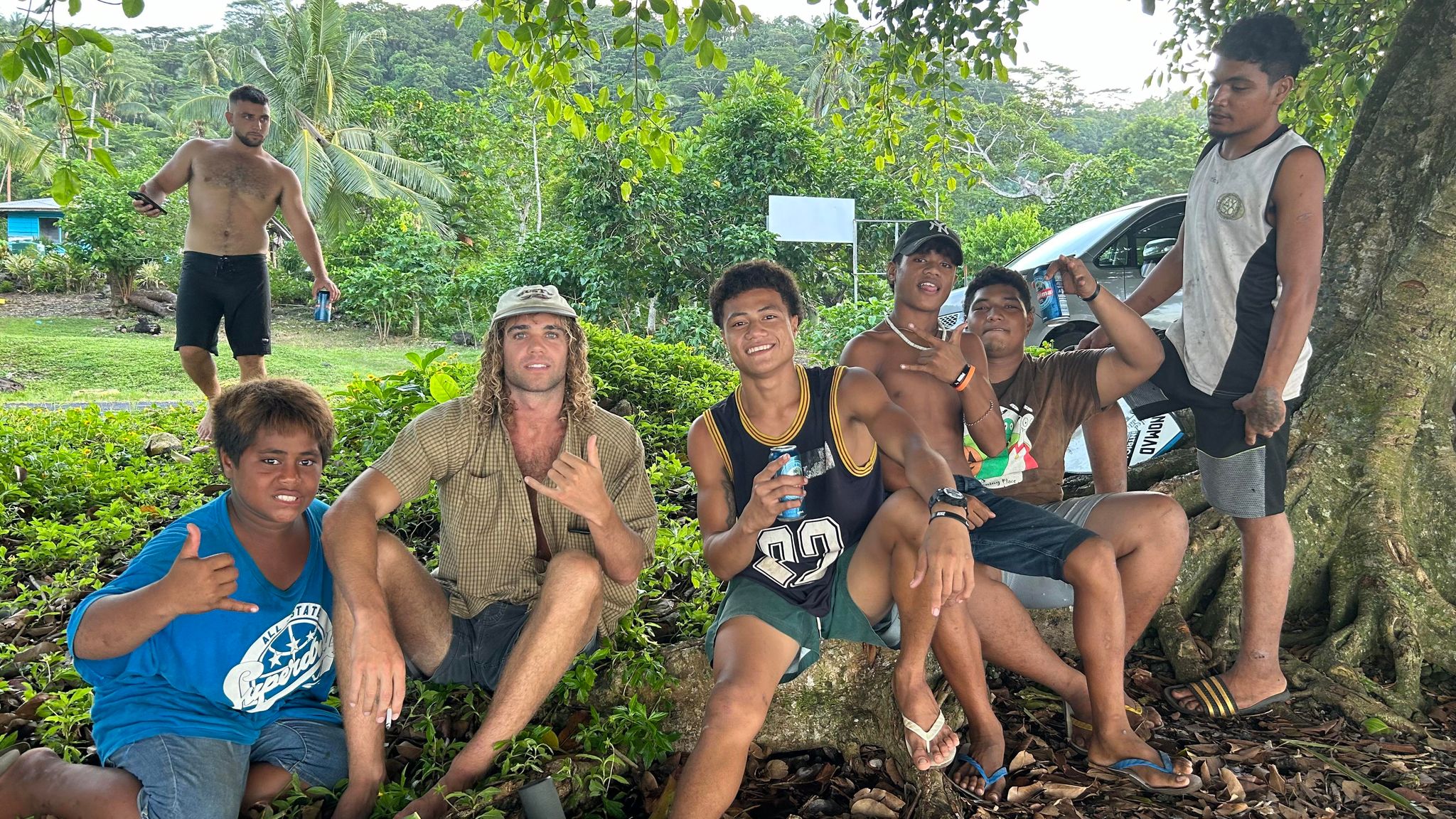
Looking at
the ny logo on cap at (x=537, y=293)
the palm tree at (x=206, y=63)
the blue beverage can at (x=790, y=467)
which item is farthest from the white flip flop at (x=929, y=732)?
the palm tree at (x=206, y=63)

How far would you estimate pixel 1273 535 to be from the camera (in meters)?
3.13

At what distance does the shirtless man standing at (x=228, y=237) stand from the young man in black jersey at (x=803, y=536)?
3530mm

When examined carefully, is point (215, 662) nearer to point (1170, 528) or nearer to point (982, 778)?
point (982, 778)

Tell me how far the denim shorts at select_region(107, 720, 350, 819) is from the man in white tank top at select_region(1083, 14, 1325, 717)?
114 inches

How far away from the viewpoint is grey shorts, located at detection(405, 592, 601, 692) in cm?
279

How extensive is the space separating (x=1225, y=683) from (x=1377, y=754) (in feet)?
1.52

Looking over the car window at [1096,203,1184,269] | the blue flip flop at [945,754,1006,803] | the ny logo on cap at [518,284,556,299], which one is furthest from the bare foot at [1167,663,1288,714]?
the car window at [1096,203,1184,269]

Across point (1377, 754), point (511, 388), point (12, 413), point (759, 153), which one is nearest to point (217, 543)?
point (511, 388)

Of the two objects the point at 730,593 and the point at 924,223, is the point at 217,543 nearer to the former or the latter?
the point at 730,593

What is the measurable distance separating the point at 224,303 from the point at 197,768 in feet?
12.6

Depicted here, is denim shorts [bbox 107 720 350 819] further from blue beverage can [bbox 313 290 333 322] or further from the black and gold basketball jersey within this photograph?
blue beverage can [bbox 313 290 333 322]

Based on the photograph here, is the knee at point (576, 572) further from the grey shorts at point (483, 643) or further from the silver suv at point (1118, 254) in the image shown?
the silver suv at point (1118, 254)

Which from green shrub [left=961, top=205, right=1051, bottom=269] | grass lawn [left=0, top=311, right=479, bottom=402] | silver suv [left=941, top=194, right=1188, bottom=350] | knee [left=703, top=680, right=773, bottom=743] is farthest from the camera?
green shrub [left=961, top=205, right=1051, bottom=269]

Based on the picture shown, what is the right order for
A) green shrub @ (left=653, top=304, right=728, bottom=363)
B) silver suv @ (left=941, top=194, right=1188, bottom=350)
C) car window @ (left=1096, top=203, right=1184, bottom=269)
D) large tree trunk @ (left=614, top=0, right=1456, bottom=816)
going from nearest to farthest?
large tree trunk @ (left=614, top=0, right=1456, bottom=816)
silver suv @ (left=941, top=194, right=1188, bottom=350)
car window @ (left=1096, top=203, right=1184, bottom=269)
green shrub @ (left=653, top=304, right=728, bottom=363)
